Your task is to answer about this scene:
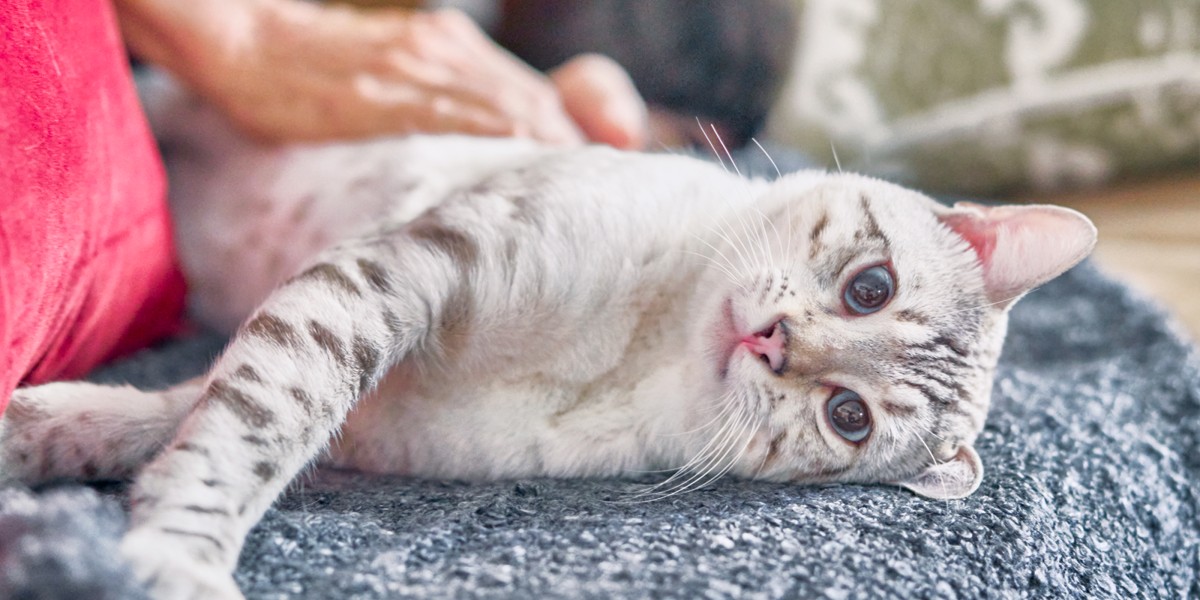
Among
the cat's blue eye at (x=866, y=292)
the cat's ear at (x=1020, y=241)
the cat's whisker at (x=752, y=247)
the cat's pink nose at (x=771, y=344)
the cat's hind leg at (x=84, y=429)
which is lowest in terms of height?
the cat's hind leg at (x=84, y=429)

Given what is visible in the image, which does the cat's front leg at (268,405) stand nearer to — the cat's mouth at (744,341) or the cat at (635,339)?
the cat at (635,339)

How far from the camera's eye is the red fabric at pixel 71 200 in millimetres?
1128

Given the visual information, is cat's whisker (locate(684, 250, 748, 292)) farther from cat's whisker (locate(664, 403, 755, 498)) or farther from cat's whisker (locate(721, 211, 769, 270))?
cat's whisker (locate(664, 403, 755, 498))

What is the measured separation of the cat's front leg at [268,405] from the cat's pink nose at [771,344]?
19.6 inches

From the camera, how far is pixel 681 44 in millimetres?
2898

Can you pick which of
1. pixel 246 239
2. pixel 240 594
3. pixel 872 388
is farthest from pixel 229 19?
pixel 872 388

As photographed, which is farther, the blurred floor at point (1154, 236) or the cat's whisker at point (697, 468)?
the blurred floor at point (1154, 236)

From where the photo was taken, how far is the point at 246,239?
2.02 metres

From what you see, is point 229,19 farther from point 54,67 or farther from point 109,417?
point 109,417

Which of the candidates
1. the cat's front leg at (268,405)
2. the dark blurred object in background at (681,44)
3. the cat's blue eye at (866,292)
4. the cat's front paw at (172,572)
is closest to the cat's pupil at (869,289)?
the cat's blue eye at (866,292)

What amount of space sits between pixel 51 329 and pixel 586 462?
829mm

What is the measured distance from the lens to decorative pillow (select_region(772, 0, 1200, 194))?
9.21 ft

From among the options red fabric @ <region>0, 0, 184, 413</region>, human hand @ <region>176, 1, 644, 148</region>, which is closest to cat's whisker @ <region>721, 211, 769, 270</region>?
human hand @ <region>176, 1, 644, 148</region>

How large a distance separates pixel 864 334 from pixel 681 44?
1.72 meters
